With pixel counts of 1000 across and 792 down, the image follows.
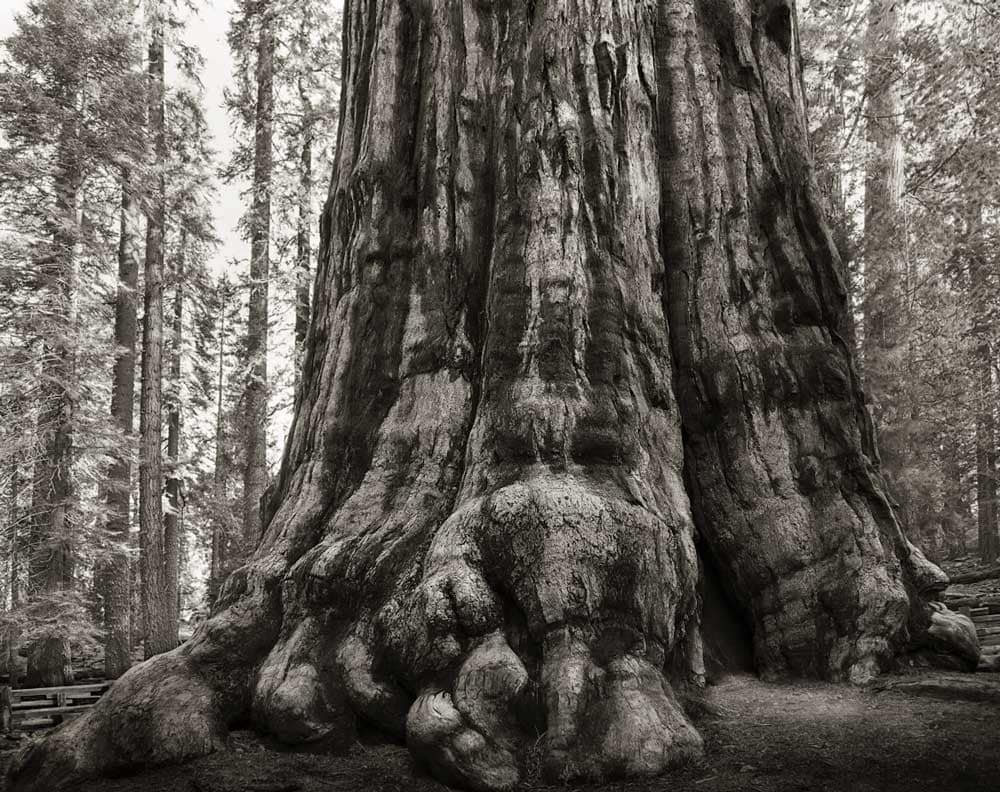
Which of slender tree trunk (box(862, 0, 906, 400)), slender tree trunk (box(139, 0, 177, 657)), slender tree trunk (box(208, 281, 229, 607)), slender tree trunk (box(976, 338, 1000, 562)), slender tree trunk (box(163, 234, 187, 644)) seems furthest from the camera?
slender tree trunk (box(208, 281, 229, 607))

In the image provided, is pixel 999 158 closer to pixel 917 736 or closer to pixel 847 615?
pixel 847 615

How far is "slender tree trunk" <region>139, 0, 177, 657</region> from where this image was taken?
14.1 meters

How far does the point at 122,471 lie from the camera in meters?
15.1

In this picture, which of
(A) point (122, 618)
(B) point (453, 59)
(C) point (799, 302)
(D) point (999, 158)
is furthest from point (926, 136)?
(A) point (122, 618)

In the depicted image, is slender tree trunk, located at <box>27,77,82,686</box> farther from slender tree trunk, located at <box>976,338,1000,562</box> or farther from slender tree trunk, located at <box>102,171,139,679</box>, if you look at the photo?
slender tree trunk, located at <box>976,338,1000,562</box>

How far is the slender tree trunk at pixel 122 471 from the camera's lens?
543 inches

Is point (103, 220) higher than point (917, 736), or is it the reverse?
point (103, 220)

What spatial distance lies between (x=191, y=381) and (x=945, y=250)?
19.1 m

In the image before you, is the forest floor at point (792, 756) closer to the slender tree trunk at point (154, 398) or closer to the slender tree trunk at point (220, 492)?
the slender tree trunk at point (154, 398)

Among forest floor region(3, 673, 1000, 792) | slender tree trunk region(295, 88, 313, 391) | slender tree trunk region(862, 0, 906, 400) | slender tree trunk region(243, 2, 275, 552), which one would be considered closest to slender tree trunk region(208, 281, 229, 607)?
slender tree trunk region(243, 2, 275, 552)

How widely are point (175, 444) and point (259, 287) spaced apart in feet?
31.7

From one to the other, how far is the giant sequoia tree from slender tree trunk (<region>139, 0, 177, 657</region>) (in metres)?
11.1

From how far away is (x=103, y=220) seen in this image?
1617cm

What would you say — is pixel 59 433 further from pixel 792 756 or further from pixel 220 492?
pixel 792 756
